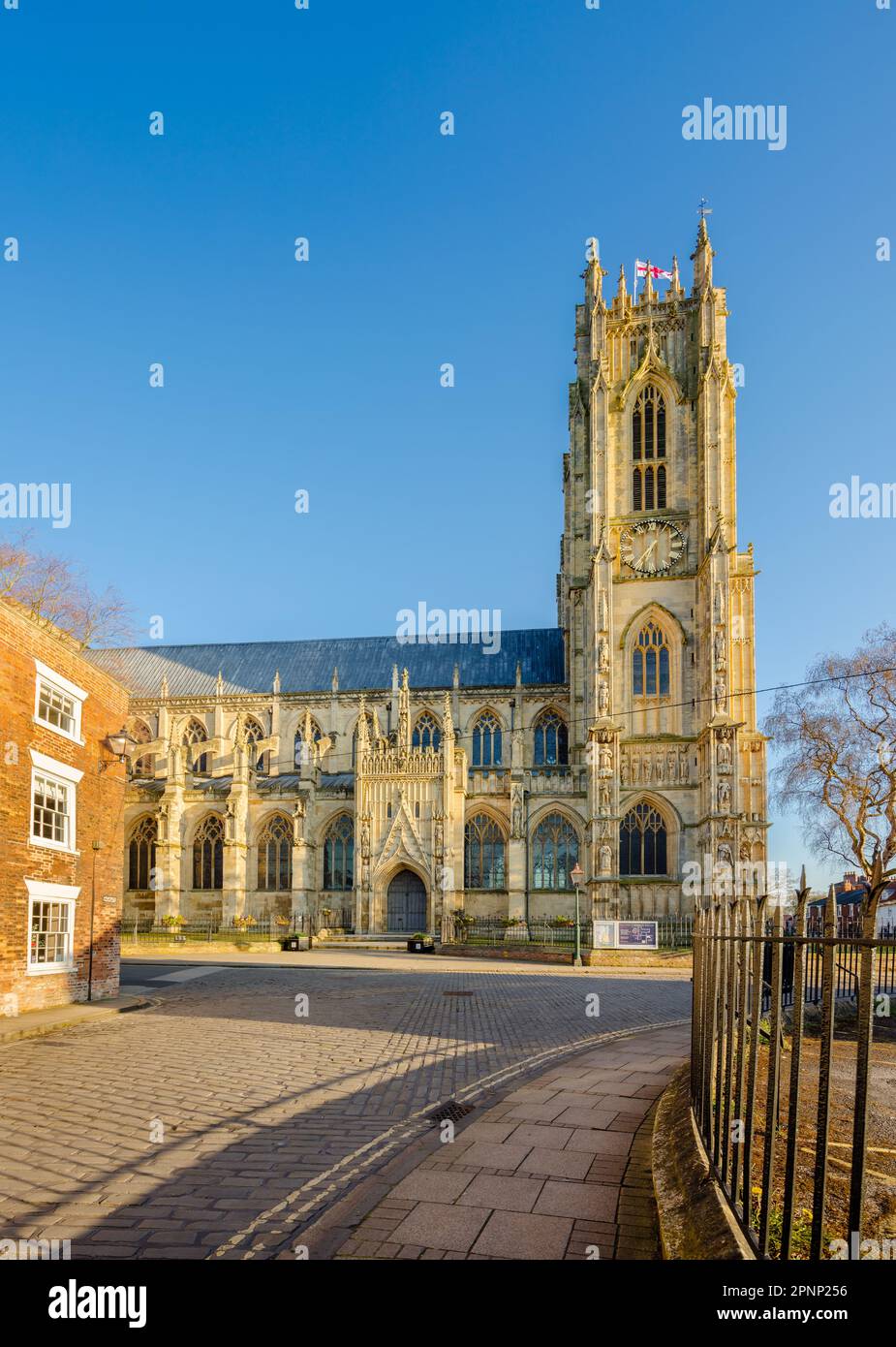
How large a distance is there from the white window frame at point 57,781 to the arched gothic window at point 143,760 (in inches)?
1502

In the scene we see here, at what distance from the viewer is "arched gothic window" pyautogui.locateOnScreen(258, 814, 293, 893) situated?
5044 cm

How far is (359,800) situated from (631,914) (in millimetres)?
13813

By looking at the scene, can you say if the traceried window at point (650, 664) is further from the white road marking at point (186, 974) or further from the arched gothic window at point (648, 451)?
the white road marking at point (186, 974)

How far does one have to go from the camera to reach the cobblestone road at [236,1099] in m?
6.36

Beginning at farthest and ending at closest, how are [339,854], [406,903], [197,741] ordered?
[197,741]
[339,854]
[406,903]

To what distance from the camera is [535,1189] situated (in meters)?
6.79

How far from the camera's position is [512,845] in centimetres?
4603

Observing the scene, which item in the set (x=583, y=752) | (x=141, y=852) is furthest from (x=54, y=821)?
(x=141, y=852)

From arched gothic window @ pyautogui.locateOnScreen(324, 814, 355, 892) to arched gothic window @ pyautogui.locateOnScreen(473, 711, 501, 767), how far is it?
8299 millimetres

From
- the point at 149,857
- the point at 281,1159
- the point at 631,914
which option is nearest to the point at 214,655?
the point at 149,857

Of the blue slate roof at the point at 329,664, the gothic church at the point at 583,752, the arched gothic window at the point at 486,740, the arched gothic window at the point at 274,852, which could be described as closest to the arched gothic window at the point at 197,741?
the gothic church at the point at 583,752

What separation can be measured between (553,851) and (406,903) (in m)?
7.49

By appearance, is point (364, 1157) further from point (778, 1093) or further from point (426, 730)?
point (426, 730)
